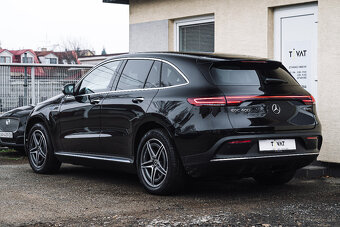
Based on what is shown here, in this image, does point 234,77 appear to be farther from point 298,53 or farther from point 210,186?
point 298,53

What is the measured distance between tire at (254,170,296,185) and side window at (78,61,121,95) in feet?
7.82

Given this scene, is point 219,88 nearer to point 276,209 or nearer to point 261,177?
point 276,209

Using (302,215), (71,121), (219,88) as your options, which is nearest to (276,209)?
(302,215)

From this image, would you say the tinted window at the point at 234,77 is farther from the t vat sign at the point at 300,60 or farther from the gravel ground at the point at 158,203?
the t vat sign at the point at 300,60

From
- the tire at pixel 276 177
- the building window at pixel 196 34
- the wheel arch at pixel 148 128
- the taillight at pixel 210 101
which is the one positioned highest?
the building window at pixel 196 34

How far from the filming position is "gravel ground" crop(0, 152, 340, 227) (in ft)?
18.6

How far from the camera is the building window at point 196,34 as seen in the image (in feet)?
40.7

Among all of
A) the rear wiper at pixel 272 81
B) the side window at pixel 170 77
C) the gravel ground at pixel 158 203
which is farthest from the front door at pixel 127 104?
the rear wiper at pixel 272 81

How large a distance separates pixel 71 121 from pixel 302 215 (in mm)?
3930

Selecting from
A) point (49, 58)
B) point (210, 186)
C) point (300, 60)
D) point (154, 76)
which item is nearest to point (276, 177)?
point (210, 186)

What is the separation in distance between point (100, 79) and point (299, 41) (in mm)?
3770

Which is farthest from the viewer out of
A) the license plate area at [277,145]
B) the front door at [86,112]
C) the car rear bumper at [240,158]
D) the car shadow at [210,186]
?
the front door at [86,112]

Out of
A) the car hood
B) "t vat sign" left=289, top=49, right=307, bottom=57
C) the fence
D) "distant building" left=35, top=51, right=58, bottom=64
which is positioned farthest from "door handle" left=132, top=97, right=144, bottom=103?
"distant building" left=35, top=51, right=58, bottom=64

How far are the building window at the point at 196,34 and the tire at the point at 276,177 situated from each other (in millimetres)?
4730
